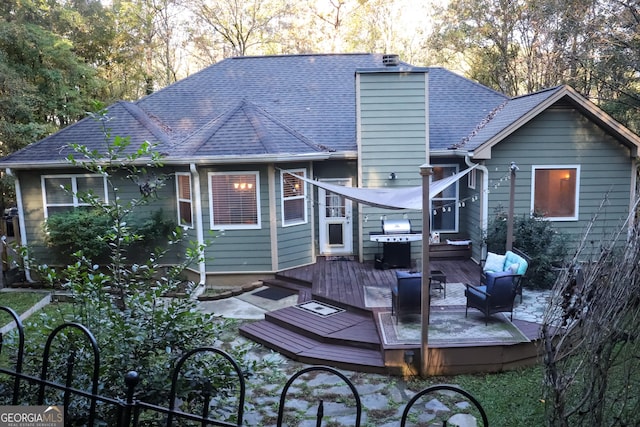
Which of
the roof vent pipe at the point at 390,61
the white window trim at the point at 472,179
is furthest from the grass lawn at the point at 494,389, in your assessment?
the roof vent pipe at the point at 390,61

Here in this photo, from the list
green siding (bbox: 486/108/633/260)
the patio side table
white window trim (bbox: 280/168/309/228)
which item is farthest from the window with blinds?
green siding (bbox: 486/108/633/260)

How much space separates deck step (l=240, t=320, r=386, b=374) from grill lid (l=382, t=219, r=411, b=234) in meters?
3.45

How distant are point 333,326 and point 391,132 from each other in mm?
4835

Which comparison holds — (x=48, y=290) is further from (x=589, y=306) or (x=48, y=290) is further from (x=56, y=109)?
(x=589, y=306)

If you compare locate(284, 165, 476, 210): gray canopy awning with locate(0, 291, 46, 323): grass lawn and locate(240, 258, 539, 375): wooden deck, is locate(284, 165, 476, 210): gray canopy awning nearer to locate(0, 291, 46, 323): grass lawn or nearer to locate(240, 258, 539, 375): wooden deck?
locate(240, 258, 539, 375): wooden deck

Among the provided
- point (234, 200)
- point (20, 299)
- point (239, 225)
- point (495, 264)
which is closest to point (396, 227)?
point (495, 264)

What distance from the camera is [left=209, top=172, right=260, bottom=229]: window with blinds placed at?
902 centimetres

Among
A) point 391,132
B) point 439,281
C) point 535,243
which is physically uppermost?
point 391,132

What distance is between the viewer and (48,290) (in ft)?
30.4

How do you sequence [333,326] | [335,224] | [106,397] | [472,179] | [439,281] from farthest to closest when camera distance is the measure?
[335,224], [472,179], [439,281], [333,326], [106,397]

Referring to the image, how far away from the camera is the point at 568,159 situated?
9.21 meters

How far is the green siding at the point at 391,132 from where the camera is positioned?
380 inches

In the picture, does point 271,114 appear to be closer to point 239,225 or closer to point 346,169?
point 346,169

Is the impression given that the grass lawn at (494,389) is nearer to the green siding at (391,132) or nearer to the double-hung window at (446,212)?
the green siding at (391,132)
